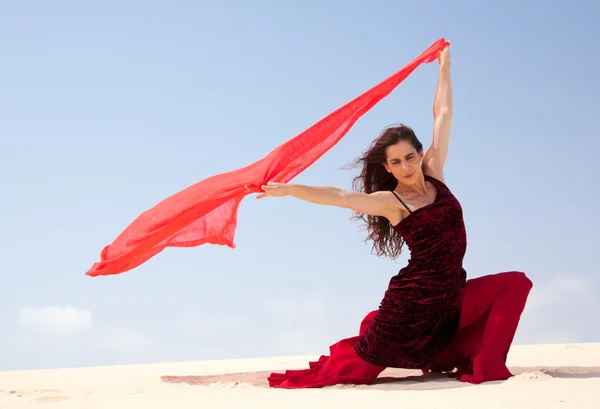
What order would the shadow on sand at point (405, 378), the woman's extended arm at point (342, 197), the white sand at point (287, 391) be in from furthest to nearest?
1. the shadow on sand at point (405, 378)
2. the woman's extended arm at point (342, 197)
3. the white sand at point (287, 391)

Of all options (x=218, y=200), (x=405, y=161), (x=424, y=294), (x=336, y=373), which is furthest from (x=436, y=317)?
(x=218, y=200)

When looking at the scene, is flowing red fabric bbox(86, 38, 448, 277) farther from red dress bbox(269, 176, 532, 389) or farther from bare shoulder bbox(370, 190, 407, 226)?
red dress bbox(269, 176, 532, 389)

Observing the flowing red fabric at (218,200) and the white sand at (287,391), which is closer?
the white sand at (287,391)

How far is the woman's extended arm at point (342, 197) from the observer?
207 inches

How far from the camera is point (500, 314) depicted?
577 centimetres

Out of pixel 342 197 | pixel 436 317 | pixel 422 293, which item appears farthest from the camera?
pixel 436 317

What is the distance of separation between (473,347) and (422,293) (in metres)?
0.68

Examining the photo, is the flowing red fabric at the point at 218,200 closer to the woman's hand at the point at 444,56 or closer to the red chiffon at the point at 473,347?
the woman's hand at the point at 444,56

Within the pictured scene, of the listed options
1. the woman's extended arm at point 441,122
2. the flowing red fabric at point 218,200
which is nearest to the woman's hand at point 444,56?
the woman's extended arm at point 441,122

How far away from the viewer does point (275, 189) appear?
5.44 meters

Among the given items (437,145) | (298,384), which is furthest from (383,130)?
(298,384)

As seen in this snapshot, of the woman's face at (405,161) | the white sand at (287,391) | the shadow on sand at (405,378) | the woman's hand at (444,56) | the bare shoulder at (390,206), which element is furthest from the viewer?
the woman's hand at (444,56)

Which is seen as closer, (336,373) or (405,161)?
(405,161)

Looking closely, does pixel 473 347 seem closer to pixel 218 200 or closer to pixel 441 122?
pixel 441 122
